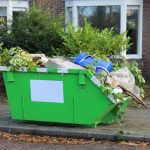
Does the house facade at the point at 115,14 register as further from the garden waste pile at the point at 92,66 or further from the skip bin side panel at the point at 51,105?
the skip bin side panel at the point at 51,105

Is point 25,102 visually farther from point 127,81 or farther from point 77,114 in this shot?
point 127,81

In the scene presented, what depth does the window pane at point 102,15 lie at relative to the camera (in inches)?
651

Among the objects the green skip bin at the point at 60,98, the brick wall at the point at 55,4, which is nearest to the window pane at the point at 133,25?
the brick wall at the point at 55,4

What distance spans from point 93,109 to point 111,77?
756 mm

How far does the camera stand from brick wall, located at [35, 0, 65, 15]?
54.8 ft

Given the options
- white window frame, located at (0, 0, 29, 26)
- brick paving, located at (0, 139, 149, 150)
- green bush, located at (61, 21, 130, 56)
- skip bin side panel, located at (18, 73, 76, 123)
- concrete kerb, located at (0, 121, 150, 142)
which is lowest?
brick paving, located at (0, 139, 149, 150)

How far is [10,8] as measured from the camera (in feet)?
54.2

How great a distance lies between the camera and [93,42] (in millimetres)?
11656

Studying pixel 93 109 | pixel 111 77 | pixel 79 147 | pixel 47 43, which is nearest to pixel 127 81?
pixel 111 77

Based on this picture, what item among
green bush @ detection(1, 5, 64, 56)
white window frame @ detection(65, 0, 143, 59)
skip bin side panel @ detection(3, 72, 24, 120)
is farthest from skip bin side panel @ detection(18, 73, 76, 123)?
white window frame @ detection(65, 0, 143, 59)

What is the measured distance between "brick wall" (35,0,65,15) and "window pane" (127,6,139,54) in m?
2.20

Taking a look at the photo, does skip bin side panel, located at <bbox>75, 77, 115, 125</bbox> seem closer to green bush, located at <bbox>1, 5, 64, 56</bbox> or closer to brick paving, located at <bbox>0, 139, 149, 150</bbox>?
brick paving, located at <bbox>0, 139, 149, 150</bbox>

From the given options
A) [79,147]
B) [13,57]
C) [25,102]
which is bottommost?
[79,147]

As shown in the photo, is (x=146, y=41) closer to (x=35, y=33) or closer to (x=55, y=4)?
(x=55, y=4)
